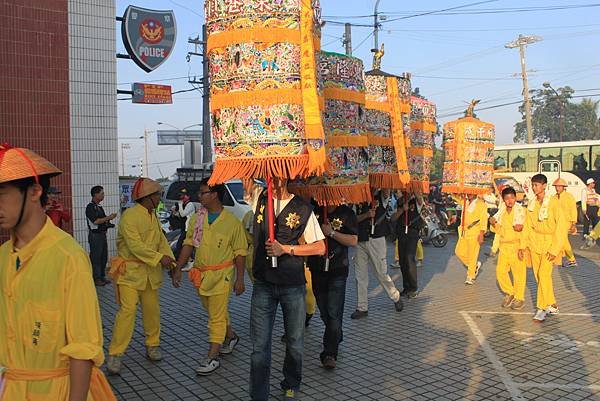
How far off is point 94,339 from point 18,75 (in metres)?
8.28

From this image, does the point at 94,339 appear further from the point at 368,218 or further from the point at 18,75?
the point at 18,75

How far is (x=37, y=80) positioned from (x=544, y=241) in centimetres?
803

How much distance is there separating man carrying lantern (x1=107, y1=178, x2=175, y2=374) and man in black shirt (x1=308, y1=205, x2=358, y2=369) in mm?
1405

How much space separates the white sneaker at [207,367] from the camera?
5.09 meters

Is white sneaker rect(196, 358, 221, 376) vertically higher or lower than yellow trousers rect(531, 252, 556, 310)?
lower

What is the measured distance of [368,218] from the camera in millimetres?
6848

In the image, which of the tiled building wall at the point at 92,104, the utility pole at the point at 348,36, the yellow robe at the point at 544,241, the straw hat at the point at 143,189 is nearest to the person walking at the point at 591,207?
the yellow robe at the point at 544,241

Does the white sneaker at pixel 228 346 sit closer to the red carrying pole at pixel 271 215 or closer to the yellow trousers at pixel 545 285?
the red carrying pole at pixel 271 215

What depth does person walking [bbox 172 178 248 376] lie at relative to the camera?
17.3 ft

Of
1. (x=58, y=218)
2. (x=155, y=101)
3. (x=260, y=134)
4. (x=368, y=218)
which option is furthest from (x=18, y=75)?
(x=260, y=134)

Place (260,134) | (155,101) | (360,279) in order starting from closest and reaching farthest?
1. (260,134)
2. (360,279)
3. (155,101)

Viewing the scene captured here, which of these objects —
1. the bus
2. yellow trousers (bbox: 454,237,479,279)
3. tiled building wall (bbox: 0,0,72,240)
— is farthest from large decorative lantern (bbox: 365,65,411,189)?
the bus

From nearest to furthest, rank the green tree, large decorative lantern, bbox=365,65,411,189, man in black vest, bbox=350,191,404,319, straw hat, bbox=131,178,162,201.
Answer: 1. straw hat, bbox=131,178,162,201
2. large decorative lantern, bbox=365,65,411,189
3. man in black vest, bbox=350,191,404,319
4. the green tree

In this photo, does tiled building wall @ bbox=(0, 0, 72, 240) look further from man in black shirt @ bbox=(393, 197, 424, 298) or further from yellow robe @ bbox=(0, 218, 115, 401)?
yellow robe @ bbox=(0, 218, 115, 401)
